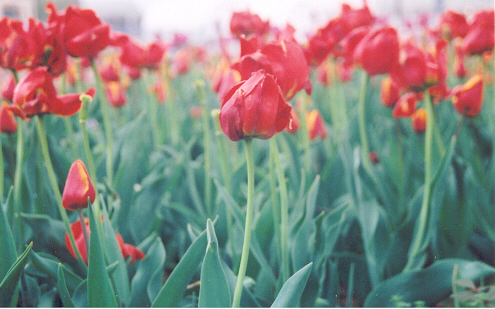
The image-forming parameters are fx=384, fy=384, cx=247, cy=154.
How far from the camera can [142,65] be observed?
57.5 inches

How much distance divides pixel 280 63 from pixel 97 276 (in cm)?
36

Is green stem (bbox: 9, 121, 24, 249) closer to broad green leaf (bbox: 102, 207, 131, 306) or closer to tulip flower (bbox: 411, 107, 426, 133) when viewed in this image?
broad green leaf (bbox: 102, 207, 131, 306)

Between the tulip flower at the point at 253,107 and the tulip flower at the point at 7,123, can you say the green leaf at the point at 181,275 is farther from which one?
the tulip flower at the point at 7,123

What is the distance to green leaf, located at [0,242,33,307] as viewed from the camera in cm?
50

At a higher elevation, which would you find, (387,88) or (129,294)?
(387,88)

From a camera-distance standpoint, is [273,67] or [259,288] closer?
[273,67]

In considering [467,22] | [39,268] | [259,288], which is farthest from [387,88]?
[39,268]

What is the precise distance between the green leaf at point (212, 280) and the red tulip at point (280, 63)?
0.64 ft

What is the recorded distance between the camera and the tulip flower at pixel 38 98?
1.83 feet

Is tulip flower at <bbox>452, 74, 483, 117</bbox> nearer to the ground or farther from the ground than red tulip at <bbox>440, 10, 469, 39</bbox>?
nearer to the ground

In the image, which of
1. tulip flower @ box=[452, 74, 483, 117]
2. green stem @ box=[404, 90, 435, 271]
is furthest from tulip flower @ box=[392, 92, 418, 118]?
green stem @ box=[404, 90, 435, 271]

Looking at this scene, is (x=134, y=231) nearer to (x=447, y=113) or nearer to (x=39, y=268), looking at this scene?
(x=39, y=268)

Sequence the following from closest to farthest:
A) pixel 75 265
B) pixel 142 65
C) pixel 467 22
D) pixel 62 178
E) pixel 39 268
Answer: pixel 39 268
pixel 75 265
pixel 62 178
pixel 467 22
pixel 142 65

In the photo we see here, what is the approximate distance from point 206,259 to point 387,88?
92cm
